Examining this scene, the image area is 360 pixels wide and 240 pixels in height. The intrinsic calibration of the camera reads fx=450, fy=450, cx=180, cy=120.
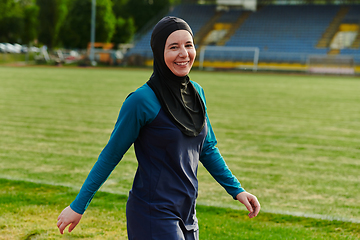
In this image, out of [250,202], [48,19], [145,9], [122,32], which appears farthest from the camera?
[48,19]

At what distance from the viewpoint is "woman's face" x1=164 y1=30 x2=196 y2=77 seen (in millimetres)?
2152

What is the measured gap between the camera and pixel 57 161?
6.35 m

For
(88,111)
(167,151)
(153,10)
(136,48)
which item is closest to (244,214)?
(167,151)

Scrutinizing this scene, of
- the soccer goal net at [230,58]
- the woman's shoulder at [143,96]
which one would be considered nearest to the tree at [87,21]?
the soccer goal net at [230,58]

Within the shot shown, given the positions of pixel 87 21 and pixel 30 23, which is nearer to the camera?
pixel 87 21

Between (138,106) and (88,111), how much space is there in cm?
979

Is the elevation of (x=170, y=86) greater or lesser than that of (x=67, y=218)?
greater

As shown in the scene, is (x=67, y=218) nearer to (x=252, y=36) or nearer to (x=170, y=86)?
(x=170, y=86)

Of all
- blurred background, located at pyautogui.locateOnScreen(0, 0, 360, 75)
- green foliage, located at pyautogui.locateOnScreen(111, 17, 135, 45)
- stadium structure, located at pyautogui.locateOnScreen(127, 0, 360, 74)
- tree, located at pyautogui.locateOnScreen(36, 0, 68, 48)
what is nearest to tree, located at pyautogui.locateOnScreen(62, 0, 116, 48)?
blurred background, located at pyautogui.locateOnScreen(0, 0, 360, 75)

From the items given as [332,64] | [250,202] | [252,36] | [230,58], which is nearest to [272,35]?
[252,36]

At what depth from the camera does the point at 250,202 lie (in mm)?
2508

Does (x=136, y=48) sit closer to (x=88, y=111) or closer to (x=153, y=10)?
(x=153, y=10)

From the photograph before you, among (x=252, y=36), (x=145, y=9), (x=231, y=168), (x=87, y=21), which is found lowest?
(x=231, y=168)

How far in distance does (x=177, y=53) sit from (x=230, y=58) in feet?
118
